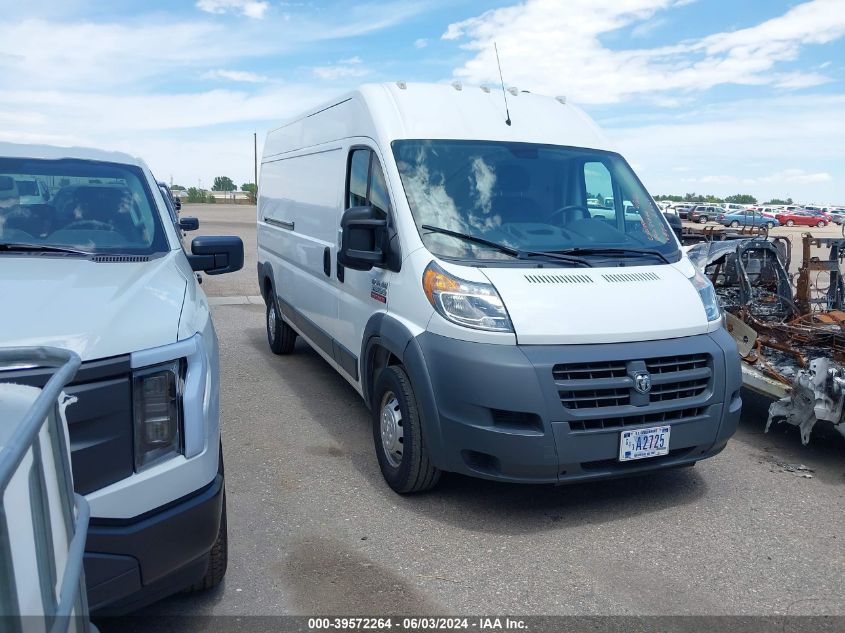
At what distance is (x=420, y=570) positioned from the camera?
347cm

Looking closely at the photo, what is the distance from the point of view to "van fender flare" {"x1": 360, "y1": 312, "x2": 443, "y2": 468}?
3.84m

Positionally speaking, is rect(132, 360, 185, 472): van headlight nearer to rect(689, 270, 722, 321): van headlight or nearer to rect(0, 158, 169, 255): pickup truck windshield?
rect(0, 158, 169, 255): pickup truck windshield

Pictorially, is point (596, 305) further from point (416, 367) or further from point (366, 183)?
point (366, 183)

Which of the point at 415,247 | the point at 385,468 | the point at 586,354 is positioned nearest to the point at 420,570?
the point at 385,468

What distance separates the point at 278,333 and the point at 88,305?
5181 millimetres

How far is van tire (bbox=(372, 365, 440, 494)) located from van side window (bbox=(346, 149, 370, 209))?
52.4 inches

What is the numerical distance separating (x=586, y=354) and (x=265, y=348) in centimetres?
543

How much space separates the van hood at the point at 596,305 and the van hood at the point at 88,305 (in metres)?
1.68

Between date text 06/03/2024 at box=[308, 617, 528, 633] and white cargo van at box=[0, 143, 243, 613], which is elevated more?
white cargo van at box=[0, 143, 243, 613]

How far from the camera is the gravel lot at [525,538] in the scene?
3.23 m

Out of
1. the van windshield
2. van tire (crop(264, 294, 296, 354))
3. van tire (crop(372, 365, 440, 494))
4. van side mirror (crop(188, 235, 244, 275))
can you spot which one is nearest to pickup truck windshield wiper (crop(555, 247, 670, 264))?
the van windshield

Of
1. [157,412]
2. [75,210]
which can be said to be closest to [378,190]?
[75,210]

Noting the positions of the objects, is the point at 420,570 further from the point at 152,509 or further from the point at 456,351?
the point at 152,509

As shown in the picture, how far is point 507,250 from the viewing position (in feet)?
13.7
